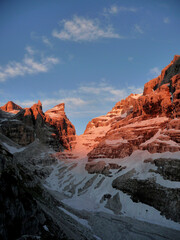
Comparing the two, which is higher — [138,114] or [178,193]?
[138,114]

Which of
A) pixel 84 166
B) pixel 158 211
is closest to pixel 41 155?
pixel 84 166

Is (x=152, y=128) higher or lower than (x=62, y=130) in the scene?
lower

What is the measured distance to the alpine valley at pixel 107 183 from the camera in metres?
22.4

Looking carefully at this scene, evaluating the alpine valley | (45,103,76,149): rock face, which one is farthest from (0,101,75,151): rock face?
the alpine valley

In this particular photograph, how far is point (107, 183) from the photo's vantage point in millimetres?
74062

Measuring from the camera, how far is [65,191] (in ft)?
274

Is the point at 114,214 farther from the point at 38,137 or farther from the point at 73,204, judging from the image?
the point at 38,137

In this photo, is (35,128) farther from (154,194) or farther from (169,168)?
(154,194)

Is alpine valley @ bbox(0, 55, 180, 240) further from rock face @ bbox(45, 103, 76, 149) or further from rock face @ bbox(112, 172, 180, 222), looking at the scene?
rock face @ bbox(45, 103, 76, 149)

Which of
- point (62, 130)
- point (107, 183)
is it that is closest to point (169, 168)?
point (107, 183)

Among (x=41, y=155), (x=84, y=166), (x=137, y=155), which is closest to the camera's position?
(x=137, y=155)

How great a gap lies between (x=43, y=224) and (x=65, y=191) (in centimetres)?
6278

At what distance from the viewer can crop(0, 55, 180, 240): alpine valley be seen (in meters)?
22.4

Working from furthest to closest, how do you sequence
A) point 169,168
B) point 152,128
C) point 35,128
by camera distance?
point 35,128
point 152,128
point 169,168
